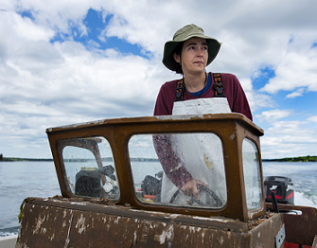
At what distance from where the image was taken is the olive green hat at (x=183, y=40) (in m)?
2.08

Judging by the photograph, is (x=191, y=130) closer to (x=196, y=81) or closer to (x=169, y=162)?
(x=169, y=162)

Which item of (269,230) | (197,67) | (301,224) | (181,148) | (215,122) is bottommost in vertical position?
(301,224)

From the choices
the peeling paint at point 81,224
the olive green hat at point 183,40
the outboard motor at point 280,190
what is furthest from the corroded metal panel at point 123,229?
the outboard motor at point 280,190

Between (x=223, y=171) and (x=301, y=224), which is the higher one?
(x=223, y=171)

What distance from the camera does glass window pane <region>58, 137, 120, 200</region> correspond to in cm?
173

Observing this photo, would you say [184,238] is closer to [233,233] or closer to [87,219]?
[233,233]

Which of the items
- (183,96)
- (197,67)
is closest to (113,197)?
(183,96)

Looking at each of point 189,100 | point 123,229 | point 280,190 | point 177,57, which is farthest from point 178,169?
point 280,190

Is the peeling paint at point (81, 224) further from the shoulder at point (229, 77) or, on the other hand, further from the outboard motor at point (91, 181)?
the shoulder at point (229, 77)

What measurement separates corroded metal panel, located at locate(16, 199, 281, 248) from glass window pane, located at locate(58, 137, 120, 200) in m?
0.19

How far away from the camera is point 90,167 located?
192 centimetres

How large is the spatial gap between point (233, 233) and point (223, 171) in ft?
1.07

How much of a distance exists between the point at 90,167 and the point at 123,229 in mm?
606

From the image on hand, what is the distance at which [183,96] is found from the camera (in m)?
2.13
